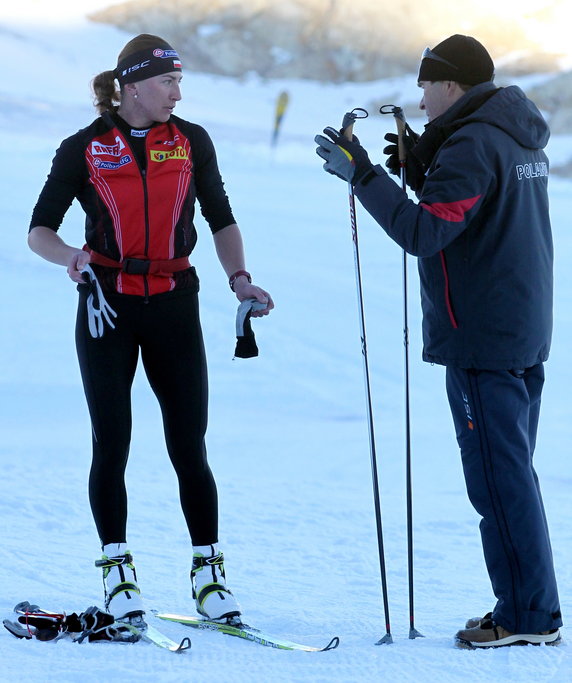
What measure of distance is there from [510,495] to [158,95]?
150 centimetres

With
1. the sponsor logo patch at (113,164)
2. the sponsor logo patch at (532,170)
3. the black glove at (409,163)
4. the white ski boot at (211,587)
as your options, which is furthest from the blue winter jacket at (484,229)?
the white ski boot at (211,587)

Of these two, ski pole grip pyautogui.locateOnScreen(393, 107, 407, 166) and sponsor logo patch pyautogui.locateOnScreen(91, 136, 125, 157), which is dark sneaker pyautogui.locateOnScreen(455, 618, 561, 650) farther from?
sponsor logo patch pyautogui.locateOnScreen(91, 136, 125, 157)

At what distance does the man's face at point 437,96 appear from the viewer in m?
2.55

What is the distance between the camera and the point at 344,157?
2.53 meters

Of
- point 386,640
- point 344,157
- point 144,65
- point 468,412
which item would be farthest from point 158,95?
point 386,640

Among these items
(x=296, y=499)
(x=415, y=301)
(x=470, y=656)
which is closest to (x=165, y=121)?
(x=470, y=656)

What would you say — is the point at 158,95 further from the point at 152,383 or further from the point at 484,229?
the point at 484,229

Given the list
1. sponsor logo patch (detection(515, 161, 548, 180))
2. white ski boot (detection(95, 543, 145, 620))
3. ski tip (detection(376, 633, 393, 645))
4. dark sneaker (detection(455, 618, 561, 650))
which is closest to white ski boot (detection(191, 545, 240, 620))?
white ski boot (detection(95, 543, 145, 620))

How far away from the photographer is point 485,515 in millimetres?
2576

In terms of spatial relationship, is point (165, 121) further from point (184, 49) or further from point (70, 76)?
point (184, 49)

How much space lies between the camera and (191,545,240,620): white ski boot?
9.21 ft

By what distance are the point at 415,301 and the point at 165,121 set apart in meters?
5.76

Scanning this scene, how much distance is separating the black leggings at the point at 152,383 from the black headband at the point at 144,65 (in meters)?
0.63

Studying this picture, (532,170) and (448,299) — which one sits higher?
(532,170)
